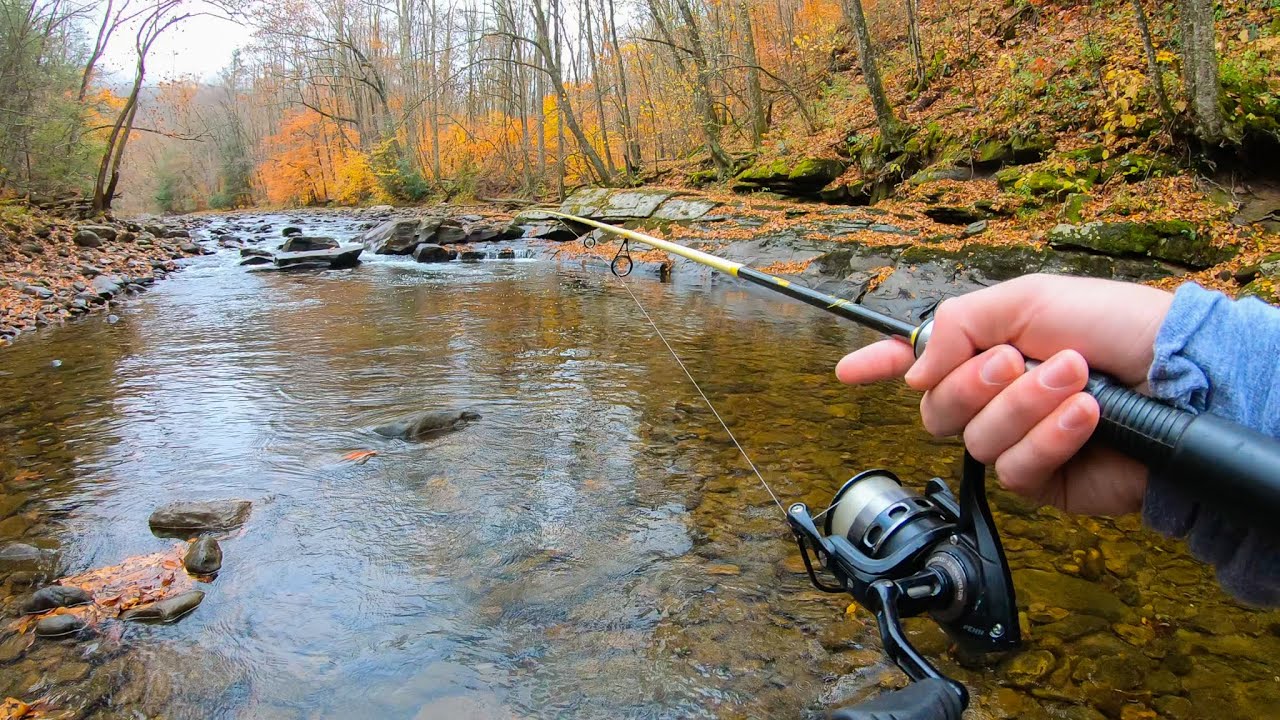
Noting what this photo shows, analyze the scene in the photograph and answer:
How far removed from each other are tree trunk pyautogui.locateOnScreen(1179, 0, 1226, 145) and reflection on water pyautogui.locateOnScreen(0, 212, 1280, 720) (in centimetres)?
607

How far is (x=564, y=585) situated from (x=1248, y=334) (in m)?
2.75

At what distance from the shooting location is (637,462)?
4.43 metres

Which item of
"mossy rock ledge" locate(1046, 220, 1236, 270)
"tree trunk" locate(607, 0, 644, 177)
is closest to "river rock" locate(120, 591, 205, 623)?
"mossy rock ledge" locate(1046, 220, 1236, 270)

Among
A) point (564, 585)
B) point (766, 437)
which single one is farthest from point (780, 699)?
point (766, 437)

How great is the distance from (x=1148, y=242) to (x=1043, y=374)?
897cm

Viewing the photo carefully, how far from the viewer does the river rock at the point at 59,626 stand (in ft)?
8.92

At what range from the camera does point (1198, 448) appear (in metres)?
0.83

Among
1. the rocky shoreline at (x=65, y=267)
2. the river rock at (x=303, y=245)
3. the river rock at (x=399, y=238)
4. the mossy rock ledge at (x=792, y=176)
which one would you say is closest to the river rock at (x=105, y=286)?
the rocky shoreline at (x=65, y=267)

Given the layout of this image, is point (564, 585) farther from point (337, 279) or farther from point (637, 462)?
point (337, 279)

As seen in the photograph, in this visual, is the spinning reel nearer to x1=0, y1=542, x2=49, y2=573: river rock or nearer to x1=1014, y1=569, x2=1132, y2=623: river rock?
x1=1014, y1=569, x2=1132, y2=623: river rock

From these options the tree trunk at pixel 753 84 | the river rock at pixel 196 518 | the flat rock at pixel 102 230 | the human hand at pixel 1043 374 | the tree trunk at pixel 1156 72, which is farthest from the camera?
the tree trunk at pixel 753 84

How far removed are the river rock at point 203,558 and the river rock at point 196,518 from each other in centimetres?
25

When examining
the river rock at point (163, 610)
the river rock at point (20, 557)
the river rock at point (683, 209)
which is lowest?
the river rock at point (163, 610)

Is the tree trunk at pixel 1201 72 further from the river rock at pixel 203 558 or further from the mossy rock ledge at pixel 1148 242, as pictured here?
the river rock at pixel 203 558
